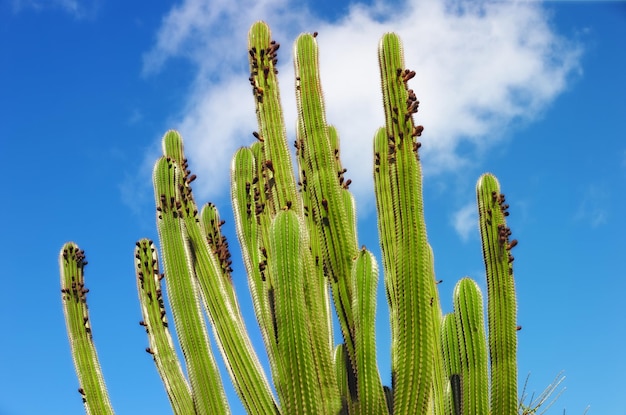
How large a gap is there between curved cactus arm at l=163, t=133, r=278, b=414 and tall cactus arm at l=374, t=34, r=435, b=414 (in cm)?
100

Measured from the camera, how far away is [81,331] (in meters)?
6.26

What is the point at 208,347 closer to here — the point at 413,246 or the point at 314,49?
the point at 413,246

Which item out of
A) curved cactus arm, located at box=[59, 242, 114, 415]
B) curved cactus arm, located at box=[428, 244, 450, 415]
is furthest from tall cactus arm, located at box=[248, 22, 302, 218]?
curved cactus arm, located at box=[59, 242, 114, 415]

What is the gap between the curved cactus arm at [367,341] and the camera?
4910 mm

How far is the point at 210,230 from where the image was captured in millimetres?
6477

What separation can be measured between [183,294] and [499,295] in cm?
245

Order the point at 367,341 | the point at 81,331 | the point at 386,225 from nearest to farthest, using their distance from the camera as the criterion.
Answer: the point at 367,341 → the point at 386,225 → the point at 81,331

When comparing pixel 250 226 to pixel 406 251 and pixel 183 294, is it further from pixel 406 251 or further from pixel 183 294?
pixel 406 251

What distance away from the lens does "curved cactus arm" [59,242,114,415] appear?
6.08 m

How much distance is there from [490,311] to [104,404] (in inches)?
126

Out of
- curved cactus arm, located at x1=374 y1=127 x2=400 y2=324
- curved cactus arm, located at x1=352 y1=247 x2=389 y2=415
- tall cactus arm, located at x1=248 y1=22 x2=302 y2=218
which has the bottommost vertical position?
curved cactus arm, located at x1=352 y1=247 x2=389 y2=415

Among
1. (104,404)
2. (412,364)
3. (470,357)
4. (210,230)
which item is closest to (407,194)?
(412,364)

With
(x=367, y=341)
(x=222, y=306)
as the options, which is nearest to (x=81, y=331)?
(x=222, y=306)

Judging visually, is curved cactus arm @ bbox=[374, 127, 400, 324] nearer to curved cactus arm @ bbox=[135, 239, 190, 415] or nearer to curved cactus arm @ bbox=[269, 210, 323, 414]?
curved cactus arm @ bbox=[269, 210, 323, 414]
